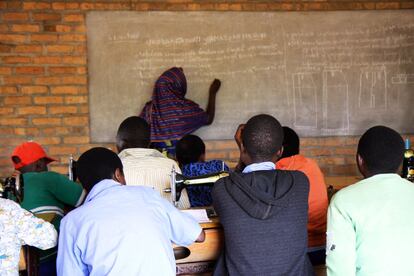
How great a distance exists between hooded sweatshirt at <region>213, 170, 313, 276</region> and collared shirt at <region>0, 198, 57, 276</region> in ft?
2.34

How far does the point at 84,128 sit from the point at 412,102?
3252 millimetres

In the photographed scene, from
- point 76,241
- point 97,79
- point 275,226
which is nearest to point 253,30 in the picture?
point 97,79

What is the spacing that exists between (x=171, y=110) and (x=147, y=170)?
169cm

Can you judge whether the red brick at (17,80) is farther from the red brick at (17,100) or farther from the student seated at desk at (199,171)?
the student seated at desk at (199,171)

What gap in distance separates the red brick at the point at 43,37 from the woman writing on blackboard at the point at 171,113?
1.01m

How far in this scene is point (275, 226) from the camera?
6.50 feet

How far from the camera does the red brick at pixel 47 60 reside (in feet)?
14.9

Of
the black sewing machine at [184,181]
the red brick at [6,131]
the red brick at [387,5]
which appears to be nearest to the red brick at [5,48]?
the red brick at [6,131]

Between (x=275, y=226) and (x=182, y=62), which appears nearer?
(x=275, y=226)

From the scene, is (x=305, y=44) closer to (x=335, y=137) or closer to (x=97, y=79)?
(x=335, y=137)

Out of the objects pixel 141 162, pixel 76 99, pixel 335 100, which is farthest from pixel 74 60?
pixel 335 100

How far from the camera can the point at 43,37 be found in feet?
14.8

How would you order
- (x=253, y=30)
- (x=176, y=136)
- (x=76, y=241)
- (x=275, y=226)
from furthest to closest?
1. (x=253, y=30)
2. (x=176, y=136)
3. (x=275, y=226)
4. (x=76, y=241)

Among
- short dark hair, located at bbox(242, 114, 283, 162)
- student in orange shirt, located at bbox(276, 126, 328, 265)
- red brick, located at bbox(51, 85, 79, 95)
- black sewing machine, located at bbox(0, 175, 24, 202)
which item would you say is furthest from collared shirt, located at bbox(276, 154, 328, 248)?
red brick, located at bbox(51, 85, 79, 95)
